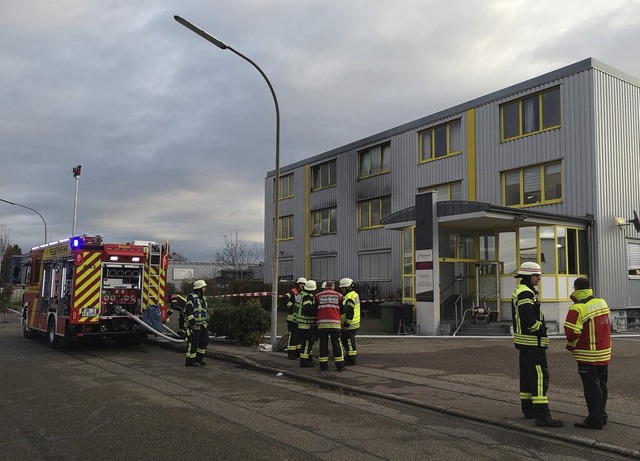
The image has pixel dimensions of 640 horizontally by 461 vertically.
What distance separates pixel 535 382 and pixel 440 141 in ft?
65.4

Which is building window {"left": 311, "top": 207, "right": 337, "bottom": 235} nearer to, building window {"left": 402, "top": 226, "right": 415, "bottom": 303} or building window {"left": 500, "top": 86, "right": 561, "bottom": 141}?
building window {"left": 500, "top": 86, "right": 561, "bottom": 141}

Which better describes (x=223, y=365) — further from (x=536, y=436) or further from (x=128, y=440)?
(x=536, y=436)

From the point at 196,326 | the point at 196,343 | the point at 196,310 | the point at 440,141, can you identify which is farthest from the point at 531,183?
the point at 196,343

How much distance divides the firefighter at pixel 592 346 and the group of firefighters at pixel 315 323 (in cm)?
508

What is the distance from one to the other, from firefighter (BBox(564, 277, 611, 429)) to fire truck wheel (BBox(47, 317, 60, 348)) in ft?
42.3

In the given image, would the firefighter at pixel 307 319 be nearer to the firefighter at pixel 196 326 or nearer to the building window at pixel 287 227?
the firefighter at pixel 196 326

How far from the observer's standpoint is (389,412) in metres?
7.79

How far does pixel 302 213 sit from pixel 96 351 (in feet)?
69.7

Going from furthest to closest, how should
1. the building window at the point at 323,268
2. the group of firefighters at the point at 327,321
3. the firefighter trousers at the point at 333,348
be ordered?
the building window at the point at 323,268 → the group of firefighters at the point at 327,321 → the firefighter trousers at the point at 333,348

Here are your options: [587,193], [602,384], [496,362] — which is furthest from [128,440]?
[587,193]

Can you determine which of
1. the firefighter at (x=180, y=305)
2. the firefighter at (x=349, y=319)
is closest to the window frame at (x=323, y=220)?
the firefighter at (x=180, y=305)

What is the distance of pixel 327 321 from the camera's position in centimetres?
1116

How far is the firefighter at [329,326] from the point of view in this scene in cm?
1100

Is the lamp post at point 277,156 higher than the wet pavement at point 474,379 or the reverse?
higher
